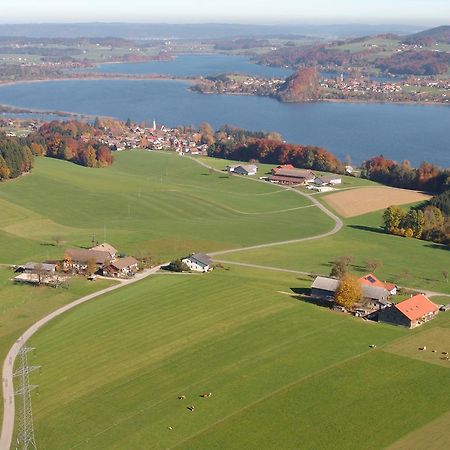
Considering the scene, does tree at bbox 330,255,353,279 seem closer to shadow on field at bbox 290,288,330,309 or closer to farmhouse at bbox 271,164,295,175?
shadow on field at bbox 290,288,330,309

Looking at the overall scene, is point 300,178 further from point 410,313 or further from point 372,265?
point 410,313

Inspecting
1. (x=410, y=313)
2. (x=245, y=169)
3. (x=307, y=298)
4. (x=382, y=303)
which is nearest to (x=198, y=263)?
(x=307, y=298)

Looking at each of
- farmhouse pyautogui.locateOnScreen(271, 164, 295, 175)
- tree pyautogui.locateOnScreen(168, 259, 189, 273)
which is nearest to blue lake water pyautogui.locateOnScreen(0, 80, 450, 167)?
farmhouse pyautogui.locateOnScreen(271, 164, 295, 175)

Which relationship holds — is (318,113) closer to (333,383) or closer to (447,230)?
(447,230)

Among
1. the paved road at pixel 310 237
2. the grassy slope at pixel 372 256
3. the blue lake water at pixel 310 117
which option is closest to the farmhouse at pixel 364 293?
the grassy slope at pixel 372 256

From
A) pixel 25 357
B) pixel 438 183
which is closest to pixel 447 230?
pixel 438 183

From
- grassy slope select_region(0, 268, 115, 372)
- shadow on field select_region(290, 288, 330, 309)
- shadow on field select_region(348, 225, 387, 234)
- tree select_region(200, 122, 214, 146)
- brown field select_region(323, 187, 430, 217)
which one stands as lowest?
tree select_region(200, 122, 214, 146)
